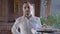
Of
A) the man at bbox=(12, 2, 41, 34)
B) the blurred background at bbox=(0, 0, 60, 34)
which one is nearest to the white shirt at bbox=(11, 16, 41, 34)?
the man at bbox=(12, 2, 41, 34)

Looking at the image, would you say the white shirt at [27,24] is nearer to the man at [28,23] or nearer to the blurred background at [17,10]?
the man at [28,23]

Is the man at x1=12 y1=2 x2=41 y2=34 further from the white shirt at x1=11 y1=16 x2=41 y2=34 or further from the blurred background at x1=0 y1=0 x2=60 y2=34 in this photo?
the blurred background at x1=0 y1=0 x2=60 y2=34

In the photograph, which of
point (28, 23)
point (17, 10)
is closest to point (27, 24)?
point (28, 23)

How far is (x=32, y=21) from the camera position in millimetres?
2205

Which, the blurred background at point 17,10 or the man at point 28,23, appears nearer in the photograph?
the man at point 28,23

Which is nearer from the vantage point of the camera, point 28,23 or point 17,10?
point 28,23

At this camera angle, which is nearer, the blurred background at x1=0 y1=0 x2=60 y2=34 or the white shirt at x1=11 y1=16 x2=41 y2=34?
the white shirt at x1=11 y1=16 x2=41 y2=34

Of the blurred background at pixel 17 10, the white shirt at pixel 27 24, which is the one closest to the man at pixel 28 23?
the white shirt at pixel 27 24

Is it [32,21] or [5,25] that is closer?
[32,21]

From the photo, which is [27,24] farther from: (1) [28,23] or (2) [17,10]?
(2) [17,10]

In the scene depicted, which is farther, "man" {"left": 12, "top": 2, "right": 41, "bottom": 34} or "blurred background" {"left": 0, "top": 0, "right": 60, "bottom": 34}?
"blurred background" {"left": 0, "top": 0, "right": 60, "bottom": 34}

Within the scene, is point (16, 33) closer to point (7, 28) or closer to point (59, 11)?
point (7, 28)

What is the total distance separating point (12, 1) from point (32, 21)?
1657 millimetres

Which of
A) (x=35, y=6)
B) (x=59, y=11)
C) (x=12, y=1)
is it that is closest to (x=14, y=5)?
(x=12, y=1)
